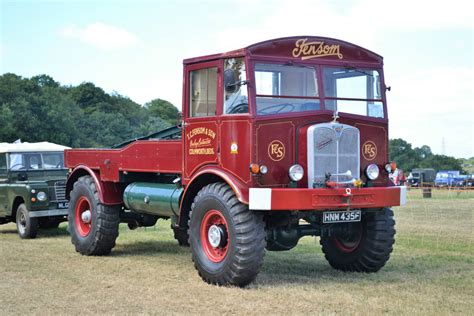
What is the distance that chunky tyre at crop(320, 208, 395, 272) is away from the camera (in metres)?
10.1

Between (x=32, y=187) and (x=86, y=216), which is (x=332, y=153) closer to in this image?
(x=86, y=216)

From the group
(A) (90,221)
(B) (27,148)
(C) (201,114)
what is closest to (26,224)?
(B) (27,148)

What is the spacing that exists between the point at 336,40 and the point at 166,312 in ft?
14.3

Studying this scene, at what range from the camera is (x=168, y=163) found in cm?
1083

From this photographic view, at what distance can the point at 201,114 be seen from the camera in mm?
9984

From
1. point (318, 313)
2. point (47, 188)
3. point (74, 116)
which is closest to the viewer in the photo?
point (318, 313)

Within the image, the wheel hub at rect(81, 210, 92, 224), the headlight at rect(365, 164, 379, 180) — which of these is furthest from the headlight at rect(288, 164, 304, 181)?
the wheel hub at rect(81, 210, 92, 224)

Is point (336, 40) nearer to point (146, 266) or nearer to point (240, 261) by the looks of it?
point (240, 261)

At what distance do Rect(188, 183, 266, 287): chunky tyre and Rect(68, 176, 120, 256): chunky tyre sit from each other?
294 centimetres

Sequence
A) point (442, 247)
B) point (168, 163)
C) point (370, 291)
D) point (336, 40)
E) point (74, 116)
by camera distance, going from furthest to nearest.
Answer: point (74, 116) < point (442, 247) < point (168, 163) < point (336, 40) < point (370, 291)

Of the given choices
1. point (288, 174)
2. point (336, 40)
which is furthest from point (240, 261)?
point (336, 40)

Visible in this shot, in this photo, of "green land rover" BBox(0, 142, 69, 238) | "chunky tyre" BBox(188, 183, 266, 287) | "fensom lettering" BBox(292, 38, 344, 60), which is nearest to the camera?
"chunky tyre" BBox(188, 183, 266, 287)

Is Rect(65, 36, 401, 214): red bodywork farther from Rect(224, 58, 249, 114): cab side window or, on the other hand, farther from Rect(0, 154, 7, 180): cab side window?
Rect(0, 154, 7, 180): cab side window

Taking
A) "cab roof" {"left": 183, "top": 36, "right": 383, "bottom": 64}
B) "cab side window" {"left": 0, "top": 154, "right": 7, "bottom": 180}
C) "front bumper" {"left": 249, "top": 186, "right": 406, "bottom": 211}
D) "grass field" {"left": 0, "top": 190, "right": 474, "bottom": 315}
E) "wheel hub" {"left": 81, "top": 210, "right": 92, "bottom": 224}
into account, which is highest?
"cab roof" {"left": 183, "top": 36, "right": 383, "bottom": 64}
